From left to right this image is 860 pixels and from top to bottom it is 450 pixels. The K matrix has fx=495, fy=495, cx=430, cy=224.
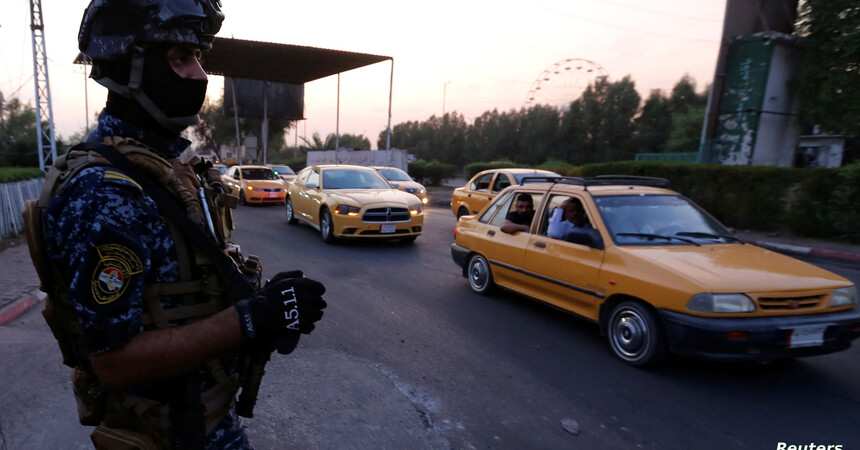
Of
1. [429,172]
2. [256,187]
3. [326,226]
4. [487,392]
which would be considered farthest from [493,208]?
[429,172]

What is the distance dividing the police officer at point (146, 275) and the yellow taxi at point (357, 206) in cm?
806

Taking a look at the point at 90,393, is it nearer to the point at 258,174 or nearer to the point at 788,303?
the point at 788,303

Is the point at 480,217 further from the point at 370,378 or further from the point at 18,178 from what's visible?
the point at 18,178

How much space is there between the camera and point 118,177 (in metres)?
1.33

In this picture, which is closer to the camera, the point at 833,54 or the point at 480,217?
the point at 480,217

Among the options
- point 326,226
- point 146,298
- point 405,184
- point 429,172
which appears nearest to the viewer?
point 146,298

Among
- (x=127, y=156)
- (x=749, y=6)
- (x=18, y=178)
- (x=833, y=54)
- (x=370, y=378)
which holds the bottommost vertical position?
(x=370, y=378)

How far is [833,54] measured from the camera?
15.8 metres

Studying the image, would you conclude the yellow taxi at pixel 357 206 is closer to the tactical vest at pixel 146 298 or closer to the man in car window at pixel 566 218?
the man in car window at pixel 566 218

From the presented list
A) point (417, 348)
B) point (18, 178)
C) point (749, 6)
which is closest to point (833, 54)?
point (749, 6)

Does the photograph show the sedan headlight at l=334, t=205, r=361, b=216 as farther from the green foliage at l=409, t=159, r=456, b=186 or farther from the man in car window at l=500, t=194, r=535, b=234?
the green foliage at l=409, t=159, r=456, b=186

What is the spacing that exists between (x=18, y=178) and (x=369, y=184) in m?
7.88

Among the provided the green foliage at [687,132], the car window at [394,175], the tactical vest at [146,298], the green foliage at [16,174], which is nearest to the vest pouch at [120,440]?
the tactical vest at [146,298]

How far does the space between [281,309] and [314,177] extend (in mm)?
10553
